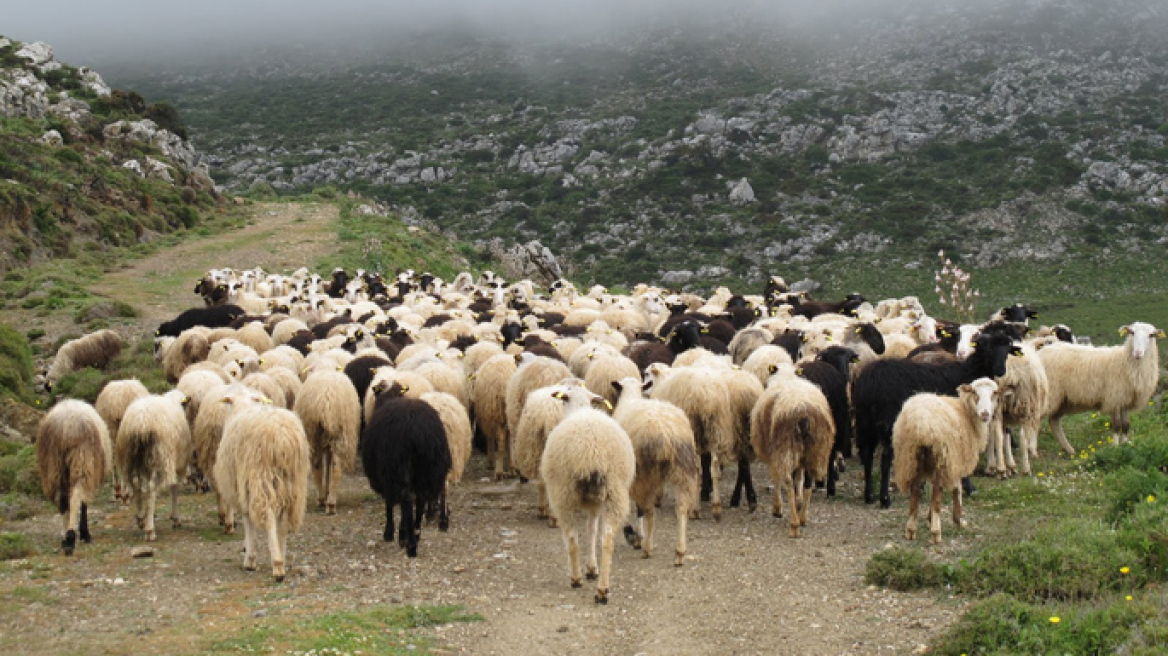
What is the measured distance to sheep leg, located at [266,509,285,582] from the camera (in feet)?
32.8

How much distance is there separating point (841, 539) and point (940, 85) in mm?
73224

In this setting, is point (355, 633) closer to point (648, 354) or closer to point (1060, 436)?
point (648, 354)

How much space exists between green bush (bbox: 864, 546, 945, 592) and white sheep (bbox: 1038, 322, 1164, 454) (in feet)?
21.8

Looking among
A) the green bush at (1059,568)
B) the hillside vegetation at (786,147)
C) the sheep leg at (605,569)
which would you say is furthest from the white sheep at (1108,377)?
the hillside vegetation at (786,147)

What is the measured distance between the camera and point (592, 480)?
9516mm

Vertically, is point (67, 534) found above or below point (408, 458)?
below

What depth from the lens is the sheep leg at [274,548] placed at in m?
10.0

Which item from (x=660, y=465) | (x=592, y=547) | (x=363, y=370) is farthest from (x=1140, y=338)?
(x=363, y=370)

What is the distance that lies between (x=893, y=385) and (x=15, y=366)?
18.6 meters

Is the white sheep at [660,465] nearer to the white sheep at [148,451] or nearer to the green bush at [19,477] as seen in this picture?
the white sheep at [148,451]

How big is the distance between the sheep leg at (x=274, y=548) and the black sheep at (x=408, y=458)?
136 centimetres

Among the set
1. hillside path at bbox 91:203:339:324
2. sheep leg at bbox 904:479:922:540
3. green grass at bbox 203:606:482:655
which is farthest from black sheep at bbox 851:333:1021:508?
hillside path at bbox 91:203:339:324

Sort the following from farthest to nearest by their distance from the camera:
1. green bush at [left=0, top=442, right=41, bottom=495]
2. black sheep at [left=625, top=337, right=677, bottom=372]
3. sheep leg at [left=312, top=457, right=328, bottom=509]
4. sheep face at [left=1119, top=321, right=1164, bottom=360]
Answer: black sheep at [left=625, top=337, right=677, bottom=372] → sheep face at [left=1119, top=321, right=1164, bottom=360] → green bush at [left=0, top=442, right=41, bottom=495] → sheep leg at [left=312, top=457, right=328, bottom=509]

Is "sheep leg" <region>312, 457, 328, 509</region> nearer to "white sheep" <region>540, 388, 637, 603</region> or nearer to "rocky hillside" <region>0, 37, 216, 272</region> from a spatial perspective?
"white sheep" <region>540, 388, 637, 603</region>
